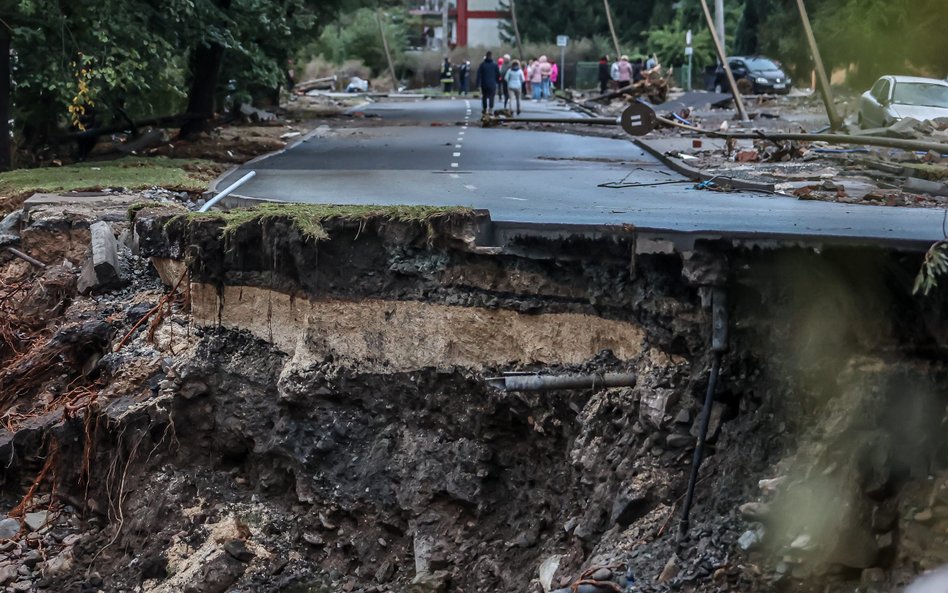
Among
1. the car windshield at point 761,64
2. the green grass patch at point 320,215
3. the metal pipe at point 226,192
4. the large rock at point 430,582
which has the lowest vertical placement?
the large rock at point 430,582

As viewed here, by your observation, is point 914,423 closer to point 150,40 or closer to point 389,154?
point 150,40

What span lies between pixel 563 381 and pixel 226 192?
6910mm

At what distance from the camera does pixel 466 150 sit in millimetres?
22922

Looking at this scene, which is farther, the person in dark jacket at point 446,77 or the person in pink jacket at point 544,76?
the person in dark jacket at point 446,77

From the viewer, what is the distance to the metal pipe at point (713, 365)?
7719 millimetres

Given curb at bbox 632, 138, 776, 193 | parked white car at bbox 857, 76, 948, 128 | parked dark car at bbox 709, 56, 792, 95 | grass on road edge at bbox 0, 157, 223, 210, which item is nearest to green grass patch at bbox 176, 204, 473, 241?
grass on road edge at bbox 0, 157, 223, 210

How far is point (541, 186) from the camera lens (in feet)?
50.4

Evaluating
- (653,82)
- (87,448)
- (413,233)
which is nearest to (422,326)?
(413,233)

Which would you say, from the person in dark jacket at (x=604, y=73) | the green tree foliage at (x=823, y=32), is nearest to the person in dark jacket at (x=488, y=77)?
the green tree foliage at (x=823, y=32)

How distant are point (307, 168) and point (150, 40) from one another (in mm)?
2971

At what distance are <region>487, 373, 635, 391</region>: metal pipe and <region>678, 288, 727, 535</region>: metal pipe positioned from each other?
88 cm

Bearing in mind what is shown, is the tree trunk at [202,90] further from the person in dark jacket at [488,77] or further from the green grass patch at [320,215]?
the green grass patch at [320,215]

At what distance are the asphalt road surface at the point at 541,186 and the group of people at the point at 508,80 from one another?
3.31 m

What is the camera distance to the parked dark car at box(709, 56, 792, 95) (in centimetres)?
4391
